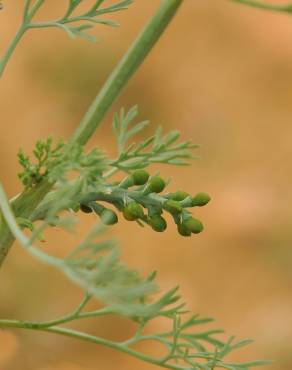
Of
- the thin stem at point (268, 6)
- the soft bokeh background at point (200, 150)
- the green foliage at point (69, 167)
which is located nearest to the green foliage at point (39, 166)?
the green foliage at point (69, 167)

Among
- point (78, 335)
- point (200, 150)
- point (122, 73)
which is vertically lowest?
point (78, 335)

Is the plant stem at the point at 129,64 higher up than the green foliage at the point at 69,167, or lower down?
higher up

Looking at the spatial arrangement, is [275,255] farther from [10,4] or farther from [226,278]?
[10,4]

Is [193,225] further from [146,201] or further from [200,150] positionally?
[200,150]

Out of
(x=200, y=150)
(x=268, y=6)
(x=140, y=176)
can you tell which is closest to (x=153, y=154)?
(x=140, y=176)

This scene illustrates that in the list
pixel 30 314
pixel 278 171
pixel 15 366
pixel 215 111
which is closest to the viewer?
pixel 15 366

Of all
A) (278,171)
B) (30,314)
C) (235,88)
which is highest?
(235,88)

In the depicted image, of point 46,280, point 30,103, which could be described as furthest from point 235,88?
point 46,280

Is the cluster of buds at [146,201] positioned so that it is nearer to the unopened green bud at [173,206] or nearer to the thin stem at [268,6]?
the unopened green bud at [173,206]
